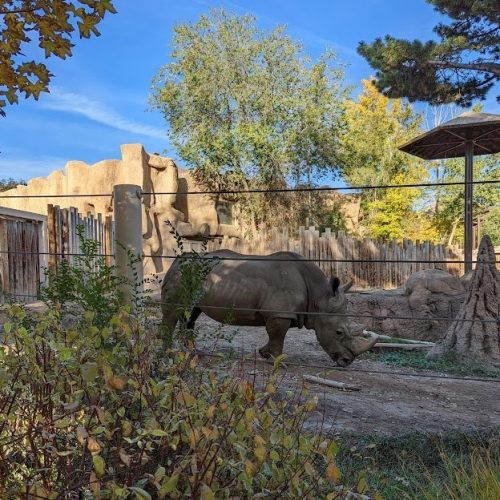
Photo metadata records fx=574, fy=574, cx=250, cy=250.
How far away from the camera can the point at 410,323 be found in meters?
8.47

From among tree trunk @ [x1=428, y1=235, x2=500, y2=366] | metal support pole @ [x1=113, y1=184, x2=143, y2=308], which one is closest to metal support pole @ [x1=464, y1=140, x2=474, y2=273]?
tree trunk @ [x1=428, y1=235, x2=500, y2=366]

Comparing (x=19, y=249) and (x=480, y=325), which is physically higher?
(x=19, y=249)

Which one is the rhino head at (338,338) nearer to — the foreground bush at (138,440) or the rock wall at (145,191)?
the foreground bush at (138,440)

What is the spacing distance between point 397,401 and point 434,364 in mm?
2188

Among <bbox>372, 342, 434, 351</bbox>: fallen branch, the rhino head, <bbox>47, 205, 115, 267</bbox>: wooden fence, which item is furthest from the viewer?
<bbox>47, 205, 115, 267</bbox>: wooden fence

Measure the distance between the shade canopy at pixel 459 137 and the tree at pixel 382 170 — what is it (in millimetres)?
10007

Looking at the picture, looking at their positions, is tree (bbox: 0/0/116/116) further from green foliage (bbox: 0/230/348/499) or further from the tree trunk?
the tree trunk

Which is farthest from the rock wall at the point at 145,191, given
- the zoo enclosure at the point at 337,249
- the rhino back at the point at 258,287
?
the rhino back at the point at 258,287

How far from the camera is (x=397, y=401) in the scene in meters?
4.47

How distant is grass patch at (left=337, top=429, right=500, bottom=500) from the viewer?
211 cm

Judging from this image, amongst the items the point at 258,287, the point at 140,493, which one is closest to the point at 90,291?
the point at 140,493

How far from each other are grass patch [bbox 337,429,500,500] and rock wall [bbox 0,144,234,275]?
16951 millimetres

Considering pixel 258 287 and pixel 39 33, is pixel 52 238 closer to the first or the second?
pixel 258 287

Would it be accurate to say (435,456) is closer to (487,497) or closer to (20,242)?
(487,497)
